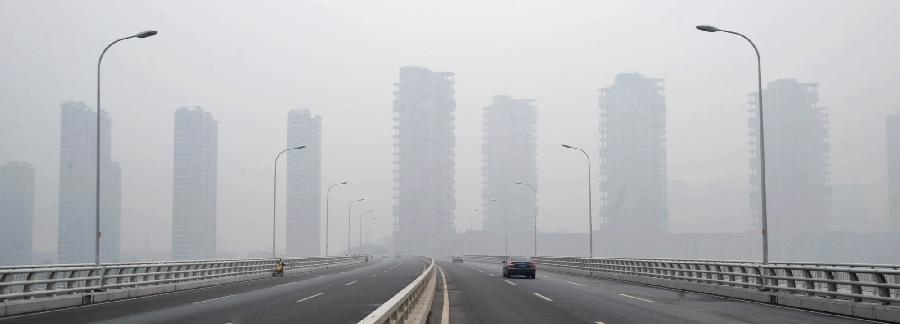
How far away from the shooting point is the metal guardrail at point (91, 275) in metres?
20.0

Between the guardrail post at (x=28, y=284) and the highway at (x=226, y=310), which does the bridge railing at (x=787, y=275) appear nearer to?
the highway at (x=226, y=310)

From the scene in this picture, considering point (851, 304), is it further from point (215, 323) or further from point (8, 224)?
point (8, 224)

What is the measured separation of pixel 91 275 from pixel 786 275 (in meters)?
20.7

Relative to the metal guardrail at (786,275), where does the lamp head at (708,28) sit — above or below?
above

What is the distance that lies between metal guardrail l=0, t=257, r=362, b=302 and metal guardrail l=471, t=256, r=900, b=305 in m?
19.5

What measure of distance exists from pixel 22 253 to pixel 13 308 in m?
193

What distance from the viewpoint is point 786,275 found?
70.1 feet

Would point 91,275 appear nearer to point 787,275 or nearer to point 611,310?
point 611,310

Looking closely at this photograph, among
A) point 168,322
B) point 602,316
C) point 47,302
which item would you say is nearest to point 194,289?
point 47,302

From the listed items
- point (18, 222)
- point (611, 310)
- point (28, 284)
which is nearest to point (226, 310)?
point (28, 284)

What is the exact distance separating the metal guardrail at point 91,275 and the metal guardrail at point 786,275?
19.5m

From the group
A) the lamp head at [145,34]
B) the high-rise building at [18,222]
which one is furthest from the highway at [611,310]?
the high-rise building at [18,222]

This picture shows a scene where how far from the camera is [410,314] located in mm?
13125

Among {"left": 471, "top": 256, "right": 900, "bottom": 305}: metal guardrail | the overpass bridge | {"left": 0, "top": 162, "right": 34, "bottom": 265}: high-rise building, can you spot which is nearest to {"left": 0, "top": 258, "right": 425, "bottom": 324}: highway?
the overpass bridge
